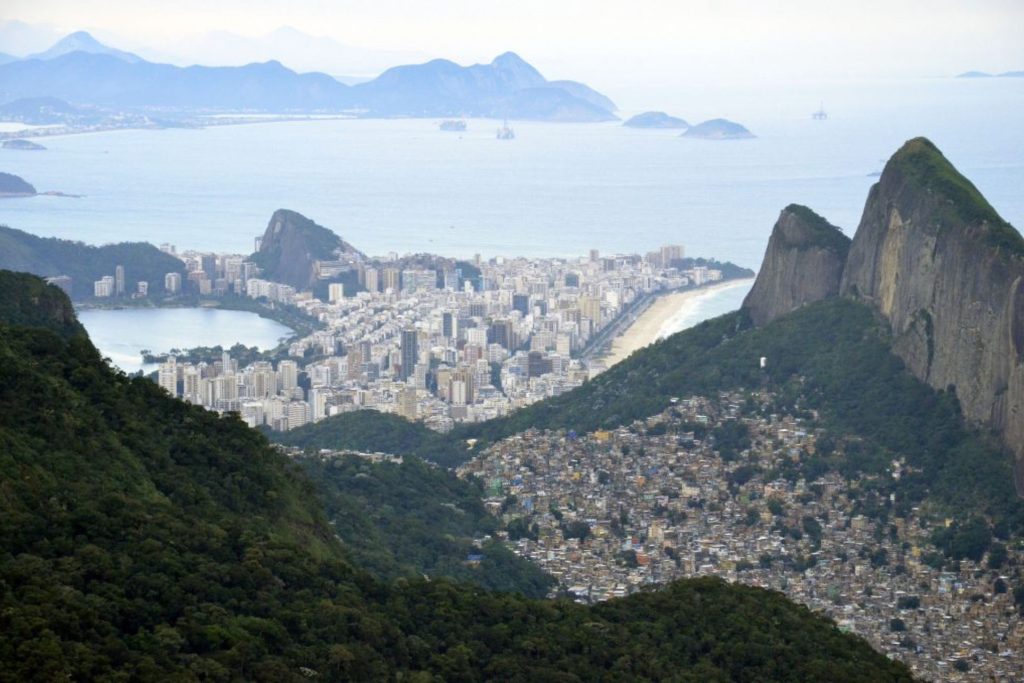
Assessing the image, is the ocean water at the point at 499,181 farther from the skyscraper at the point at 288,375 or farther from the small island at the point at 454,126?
the skyscraper at the point at 288,375

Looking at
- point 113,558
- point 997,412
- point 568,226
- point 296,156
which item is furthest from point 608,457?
point 296,156

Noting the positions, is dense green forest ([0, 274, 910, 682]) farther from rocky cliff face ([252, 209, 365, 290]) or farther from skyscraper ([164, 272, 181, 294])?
rocky cliff face ([252, 209, 365, 290])

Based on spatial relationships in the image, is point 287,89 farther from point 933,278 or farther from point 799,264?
point 933,278

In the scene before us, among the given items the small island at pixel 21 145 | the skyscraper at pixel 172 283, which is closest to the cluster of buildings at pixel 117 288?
the skyscraper at pixel 172 283

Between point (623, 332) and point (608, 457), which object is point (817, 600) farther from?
point (623, 332)

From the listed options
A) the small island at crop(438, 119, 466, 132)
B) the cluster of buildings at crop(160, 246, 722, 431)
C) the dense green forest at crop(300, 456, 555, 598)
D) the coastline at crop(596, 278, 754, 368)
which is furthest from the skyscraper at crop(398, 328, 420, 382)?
the small island at crop(438, 119, 466, 132)

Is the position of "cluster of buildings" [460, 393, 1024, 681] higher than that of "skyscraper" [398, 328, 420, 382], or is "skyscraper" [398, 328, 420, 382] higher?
"cluster of buildings" [460, 393, 1024, 681]
